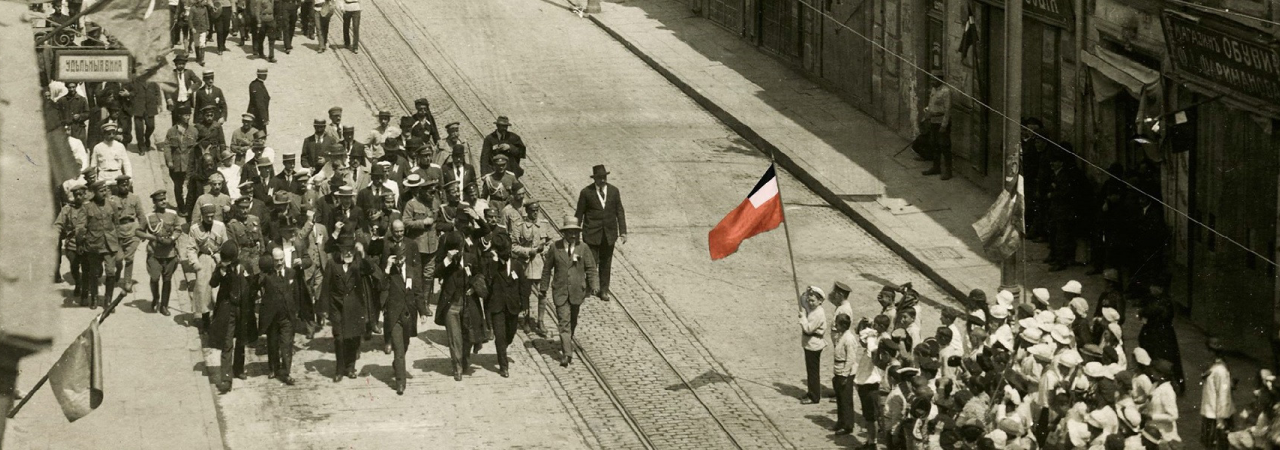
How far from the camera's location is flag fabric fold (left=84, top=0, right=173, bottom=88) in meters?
18.2

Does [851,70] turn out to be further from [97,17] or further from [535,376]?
[97,17]

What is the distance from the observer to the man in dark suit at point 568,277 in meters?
20.4

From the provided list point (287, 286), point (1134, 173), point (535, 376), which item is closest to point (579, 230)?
point (535, 376)

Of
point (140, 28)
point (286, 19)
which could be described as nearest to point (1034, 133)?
point (140, 28)

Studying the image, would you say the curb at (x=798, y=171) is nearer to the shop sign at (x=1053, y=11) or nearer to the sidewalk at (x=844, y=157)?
the sidewalk at (x=844, y=157)

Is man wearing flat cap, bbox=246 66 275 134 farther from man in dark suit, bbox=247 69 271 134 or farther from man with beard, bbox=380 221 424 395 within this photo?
man with beard, bbox=380 221 424 395

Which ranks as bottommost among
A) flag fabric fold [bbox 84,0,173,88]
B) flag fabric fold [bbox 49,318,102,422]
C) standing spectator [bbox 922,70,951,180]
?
standing spectator [bbox 922,70,951,180]

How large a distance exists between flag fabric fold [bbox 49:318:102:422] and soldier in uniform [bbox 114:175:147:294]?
6971mm

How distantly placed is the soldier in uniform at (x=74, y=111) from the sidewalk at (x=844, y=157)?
447 inches

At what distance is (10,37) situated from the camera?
5758mm

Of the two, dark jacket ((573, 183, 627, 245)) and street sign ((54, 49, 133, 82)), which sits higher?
street sign ((54, 49, 133, 82))

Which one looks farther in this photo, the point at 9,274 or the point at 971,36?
the point at 971,36

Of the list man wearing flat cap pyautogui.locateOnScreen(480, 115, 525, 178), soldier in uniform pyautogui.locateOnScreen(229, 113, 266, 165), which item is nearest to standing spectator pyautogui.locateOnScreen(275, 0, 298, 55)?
soldier in uniform pyautogui.locateOnScreen(229, 113, 266, 165)

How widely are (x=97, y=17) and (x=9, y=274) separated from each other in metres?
13.8
